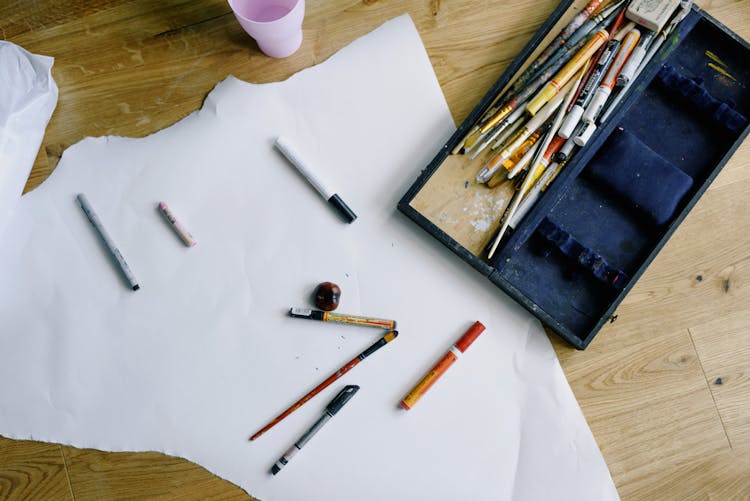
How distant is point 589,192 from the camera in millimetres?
813

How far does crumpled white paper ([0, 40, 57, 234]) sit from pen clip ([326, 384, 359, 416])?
1.70 ft

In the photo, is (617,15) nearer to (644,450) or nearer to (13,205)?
(644,450)

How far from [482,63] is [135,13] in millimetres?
518

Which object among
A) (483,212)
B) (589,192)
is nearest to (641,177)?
(589,192)

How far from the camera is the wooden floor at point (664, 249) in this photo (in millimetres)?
808

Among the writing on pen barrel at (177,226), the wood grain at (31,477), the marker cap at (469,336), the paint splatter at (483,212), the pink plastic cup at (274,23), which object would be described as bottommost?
the wood grain at (31,477)

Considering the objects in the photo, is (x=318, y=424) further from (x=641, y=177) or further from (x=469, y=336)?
(x=641, y=177)

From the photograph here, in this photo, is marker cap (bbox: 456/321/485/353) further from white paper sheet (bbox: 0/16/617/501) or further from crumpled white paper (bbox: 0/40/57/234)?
crumpled white paper (bbox: 0/40/57/234)

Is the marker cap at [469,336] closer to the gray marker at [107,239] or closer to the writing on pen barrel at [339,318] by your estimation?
the writing on pen barrel at [339,318]

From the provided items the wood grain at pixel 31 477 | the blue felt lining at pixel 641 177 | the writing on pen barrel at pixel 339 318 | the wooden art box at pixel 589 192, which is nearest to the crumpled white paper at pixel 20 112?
the wood grain at pixel 31 477

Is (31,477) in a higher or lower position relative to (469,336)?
lower

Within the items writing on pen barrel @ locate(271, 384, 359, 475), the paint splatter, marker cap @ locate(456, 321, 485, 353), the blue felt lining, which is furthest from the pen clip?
the blue felt lining

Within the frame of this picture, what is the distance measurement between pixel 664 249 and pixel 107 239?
80 centimetres

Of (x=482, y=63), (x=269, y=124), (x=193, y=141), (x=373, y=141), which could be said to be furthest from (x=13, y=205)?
(x=482, y=63)
